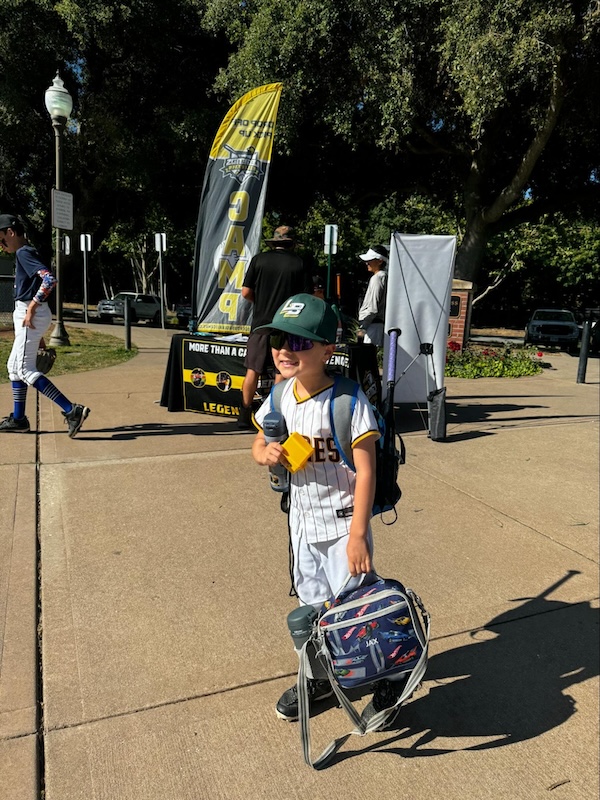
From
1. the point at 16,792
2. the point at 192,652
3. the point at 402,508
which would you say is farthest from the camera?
the point at 402,508

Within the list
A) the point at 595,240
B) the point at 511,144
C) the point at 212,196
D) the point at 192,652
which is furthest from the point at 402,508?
the point at 595,240

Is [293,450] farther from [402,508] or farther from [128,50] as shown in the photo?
[128,50]

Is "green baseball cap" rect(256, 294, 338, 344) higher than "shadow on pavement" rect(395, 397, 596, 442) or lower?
higher

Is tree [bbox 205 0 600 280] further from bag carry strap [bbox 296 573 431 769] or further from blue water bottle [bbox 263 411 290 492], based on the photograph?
bag carry strap [bbox 296 573 431 769]

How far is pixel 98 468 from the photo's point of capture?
189 inches

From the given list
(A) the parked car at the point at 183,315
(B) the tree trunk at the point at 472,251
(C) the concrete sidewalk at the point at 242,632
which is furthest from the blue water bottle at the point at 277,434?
(A) the parked car at the point at 183,315

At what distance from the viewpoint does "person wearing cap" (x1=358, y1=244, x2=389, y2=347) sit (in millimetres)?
6875

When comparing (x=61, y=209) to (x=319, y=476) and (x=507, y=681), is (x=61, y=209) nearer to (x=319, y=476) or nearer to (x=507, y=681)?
(x=319, y=476)

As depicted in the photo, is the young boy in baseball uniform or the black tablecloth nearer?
the young boy in baseball uniform

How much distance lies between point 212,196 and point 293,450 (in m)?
5.50

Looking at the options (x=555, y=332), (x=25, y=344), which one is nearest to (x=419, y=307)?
(x=25, y=344)

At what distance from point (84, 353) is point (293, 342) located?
1012 centimetres

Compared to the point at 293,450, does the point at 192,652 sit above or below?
below

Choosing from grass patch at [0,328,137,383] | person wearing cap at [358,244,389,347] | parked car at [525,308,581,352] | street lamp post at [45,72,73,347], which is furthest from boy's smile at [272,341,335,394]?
parked car at [525,308,581,352]
